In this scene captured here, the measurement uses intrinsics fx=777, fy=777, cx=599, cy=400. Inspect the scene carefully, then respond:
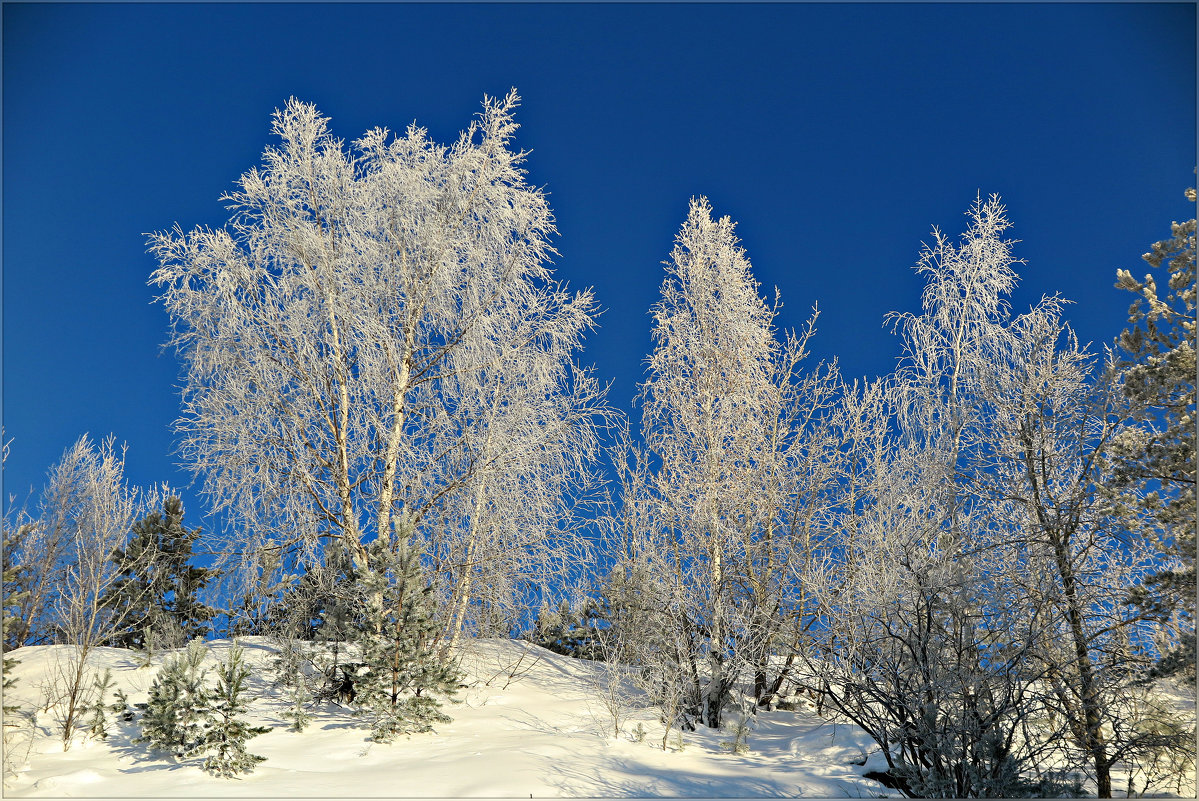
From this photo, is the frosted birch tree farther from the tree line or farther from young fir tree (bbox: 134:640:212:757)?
young fir tree (bbox: 134:640:212:757)

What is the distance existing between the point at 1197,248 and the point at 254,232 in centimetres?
1080

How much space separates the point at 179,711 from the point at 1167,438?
31.4ft

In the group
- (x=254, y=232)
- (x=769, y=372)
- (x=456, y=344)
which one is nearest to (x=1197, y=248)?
(x=769, y=372)

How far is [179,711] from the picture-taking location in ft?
24.1

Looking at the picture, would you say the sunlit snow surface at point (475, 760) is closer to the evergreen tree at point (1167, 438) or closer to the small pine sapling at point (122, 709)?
the small pine sapling at point (122, 709)

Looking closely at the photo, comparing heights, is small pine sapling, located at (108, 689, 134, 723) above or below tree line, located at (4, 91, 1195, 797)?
below

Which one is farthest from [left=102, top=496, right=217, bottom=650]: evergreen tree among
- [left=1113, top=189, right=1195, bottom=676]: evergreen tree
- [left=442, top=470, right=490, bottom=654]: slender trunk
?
[left=1113, top=189, right=1195, bottom=676]: evergreen tree

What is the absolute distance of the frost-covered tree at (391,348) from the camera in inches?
396

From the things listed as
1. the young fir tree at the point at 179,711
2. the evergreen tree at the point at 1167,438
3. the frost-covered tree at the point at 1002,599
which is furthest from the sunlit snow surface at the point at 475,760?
the evergreen tree at the point at 1167,438

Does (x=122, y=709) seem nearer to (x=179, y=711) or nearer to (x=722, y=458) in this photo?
(x=179, y=711)

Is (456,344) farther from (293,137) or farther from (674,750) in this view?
(674,750)

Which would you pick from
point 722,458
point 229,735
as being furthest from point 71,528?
point 722,458

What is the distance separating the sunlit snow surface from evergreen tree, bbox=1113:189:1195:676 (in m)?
3.07

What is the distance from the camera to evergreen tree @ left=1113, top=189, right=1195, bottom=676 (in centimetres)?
685
